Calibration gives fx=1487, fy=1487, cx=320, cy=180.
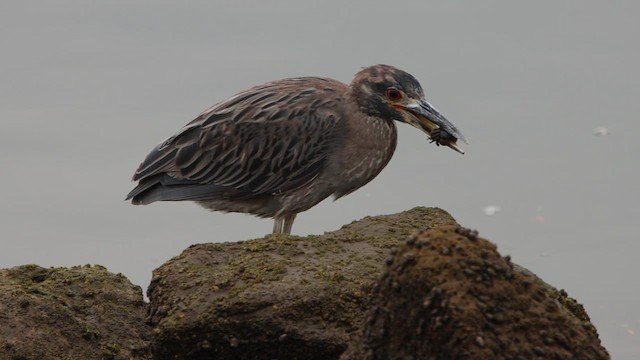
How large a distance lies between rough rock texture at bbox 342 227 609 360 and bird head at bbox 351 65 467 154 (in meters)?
4.99

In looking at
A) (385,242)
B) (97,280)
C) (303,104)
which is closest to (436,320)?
(385,242)

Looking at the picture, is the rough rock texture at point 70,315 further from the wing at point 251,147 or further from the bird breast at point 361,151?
the bird breast at point 361,151

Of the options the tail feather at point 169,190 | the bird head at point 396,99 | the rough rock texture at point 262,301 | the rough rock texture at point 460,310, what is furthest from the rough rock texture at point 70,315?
the bird head at point 396,99

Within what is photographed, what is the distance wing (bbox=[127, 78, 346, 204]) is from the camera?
12.3 meters

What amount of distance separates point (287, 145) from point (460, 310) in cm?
608

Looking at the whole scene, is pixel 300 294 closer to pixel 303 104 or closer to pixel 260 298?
pixel 260 298

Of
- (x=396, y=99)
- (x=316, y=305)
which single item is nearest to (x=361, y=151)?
(x=396, y=99)

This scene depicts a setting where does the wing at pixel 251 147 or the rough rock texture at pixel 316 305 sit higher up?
the wing at pixel 251 147

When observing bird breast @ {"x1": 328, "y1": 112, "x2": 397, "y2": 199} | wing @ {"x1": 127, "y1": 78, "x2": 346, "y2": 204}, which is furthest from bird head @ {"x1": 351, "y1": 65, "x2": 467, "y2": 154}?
wing @ {"x1": 127, "y1": 78, "x2": 346, "y2": 204}

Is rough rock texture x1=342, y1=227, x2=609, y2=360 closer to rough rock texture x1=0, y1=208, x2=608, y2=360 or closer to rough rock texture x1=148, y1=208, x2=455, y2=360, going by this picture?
rough rock texture x1=0, y1=208, x2=608, y2=360

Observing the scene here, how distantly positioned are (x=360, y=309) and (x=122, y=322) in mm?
1532

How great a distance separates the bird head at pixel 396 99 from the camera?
39.5 feet

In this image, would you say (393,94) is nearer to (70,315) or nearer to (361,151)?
(361,151)

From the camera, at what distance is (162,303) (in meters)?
8.59
